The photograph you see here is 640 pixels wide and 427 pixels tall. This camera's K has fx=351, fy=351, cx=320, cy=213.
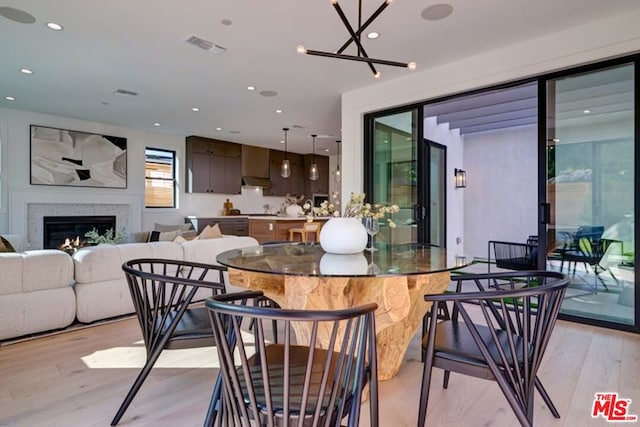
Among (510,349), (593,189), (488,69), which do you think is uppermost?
(488,69)

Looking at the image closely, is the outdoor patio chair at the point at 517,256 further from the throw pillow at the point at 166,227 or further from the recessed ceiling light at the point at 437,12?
the throw pillow at the point at 166,227

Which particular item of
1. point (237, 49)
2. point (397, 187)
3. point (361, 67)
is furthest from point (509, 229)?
point (237, 49)

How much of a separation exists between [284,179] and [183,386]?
25.7ft

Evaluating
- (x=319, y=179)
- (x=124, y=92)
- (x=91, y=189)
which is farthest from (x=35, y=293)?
(x=319, y=179)

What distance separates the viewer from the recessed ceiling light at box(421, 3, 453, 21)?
279 cm

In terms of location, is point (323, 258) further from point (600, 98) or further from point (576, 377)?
point (600, 98)

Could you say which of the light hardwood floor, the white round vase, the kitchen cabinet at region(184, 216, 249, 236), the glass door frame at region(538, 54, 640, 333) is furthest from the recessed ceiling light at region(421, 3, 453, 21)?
the kitchen cabinet at region(184, 216, 249, 236)

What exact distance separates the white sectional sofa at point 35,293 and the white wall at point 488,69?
Answer: 11.1ft

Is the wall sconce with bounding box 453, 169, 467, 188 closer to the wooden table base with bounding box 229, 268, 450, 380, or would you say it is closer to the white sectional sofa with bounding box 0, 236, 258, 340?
the wooden table base with bounding box 229, 268, 450, 380

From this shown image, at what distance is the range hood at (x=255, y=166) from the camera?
8.73 meters

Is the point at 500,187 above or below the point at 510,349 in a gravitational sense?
above

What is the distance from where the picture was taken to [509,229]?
23.0ft

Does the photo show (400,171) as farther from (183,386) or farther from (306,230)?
(183,386)

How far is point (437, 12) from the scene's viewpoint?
9.45ft
